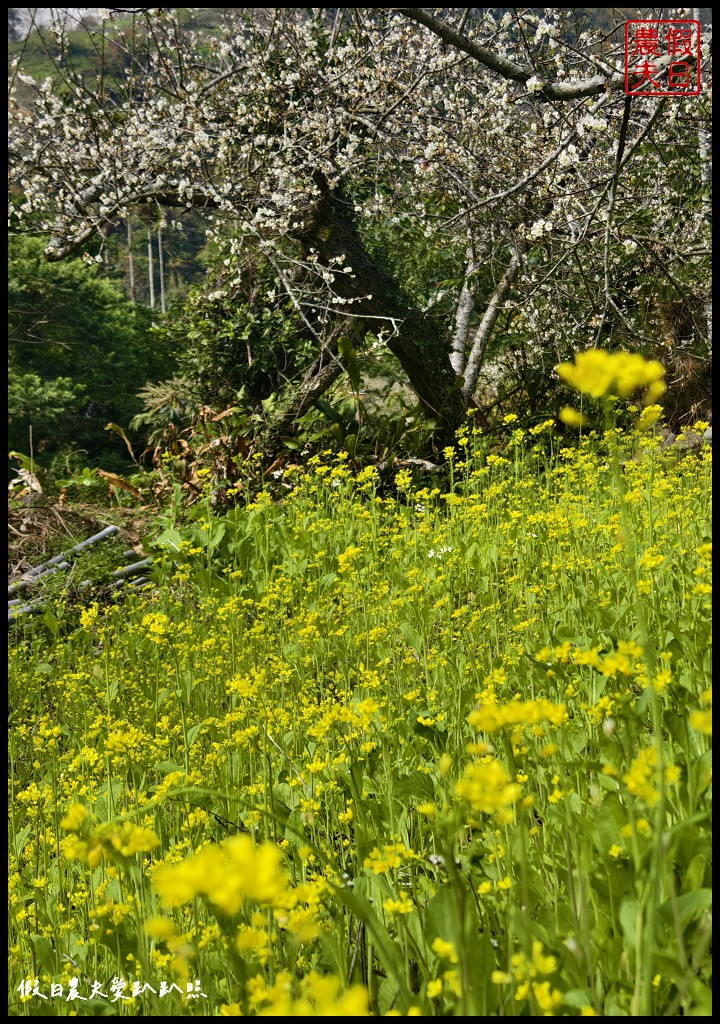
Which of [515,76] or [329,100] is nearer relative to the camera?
[515,76]

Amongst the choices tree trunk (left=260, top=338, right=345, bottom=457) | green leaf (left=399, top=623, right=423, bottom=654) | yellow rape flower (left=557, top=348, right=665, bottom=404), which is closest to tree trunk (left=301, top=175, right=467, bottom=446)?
tree trunk (left=260, top=338, right=345, bottom=457)

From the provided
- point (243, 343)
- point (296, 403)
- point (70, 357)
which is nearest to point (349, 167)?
point (296, 403)

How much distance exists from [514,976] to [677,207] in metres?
5.72

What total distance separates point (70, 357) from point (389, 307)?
925 centimetres

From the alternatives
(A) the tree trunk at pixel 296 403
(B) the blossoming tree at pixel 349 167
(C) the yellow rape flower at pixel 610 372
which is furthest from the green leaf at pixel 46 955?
(A) the tree trunk at pixel 296 403

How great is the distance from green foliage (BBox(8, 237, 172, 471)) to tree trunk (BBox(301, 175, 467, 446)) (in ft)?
22.4

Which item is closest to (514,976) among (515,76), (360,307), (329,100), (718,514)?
(718,514)

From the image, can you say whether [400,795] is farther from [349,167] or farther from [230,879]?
[349,167]

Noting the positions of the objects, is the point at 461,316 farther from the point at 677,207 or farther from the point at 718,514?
the point at 718,514

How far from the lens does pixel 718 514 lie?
117 cm

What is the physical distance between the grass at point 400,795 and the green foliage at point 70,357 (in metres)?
9.08

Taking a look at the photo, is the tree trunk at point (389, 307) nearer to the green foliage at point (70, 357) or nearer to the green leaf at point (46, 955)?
the green leaf at point (46, 955)

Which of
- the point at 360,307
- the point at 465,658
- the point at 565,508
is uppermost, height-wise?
the point at 360,307

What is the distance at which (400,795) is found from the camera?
1594 mm
